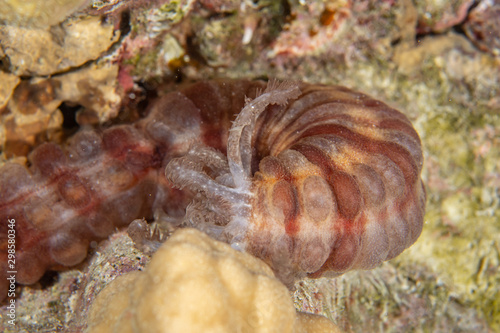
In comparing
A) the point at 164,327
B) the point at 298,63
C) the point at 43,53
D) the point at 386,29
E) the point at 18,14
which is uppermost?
the point at 386,29

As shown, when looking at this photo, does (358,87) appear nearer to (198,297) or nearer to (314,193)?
(314,193)

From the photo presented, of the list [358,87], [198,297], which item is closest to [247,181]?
[198,297]

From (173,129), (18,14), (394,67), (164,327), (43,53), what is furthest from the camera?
(394,67)

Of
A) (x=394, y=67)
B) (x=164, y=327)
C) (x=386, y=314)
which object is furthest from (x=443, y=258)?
(x=164, y=327)

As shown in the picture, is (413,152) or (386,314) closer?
(413,152)

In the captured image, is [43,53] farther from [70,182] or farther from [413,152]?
[413,152]

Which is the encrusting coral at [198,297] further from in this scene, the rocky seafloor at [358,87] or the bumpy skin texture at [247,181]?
the rocky seafloor at [358,87]

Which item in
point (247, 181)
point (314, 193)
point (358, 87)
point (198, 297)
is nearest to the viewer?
point (198, 297)

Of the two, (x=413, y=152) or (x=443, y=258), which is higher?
(x=413, y=152)
